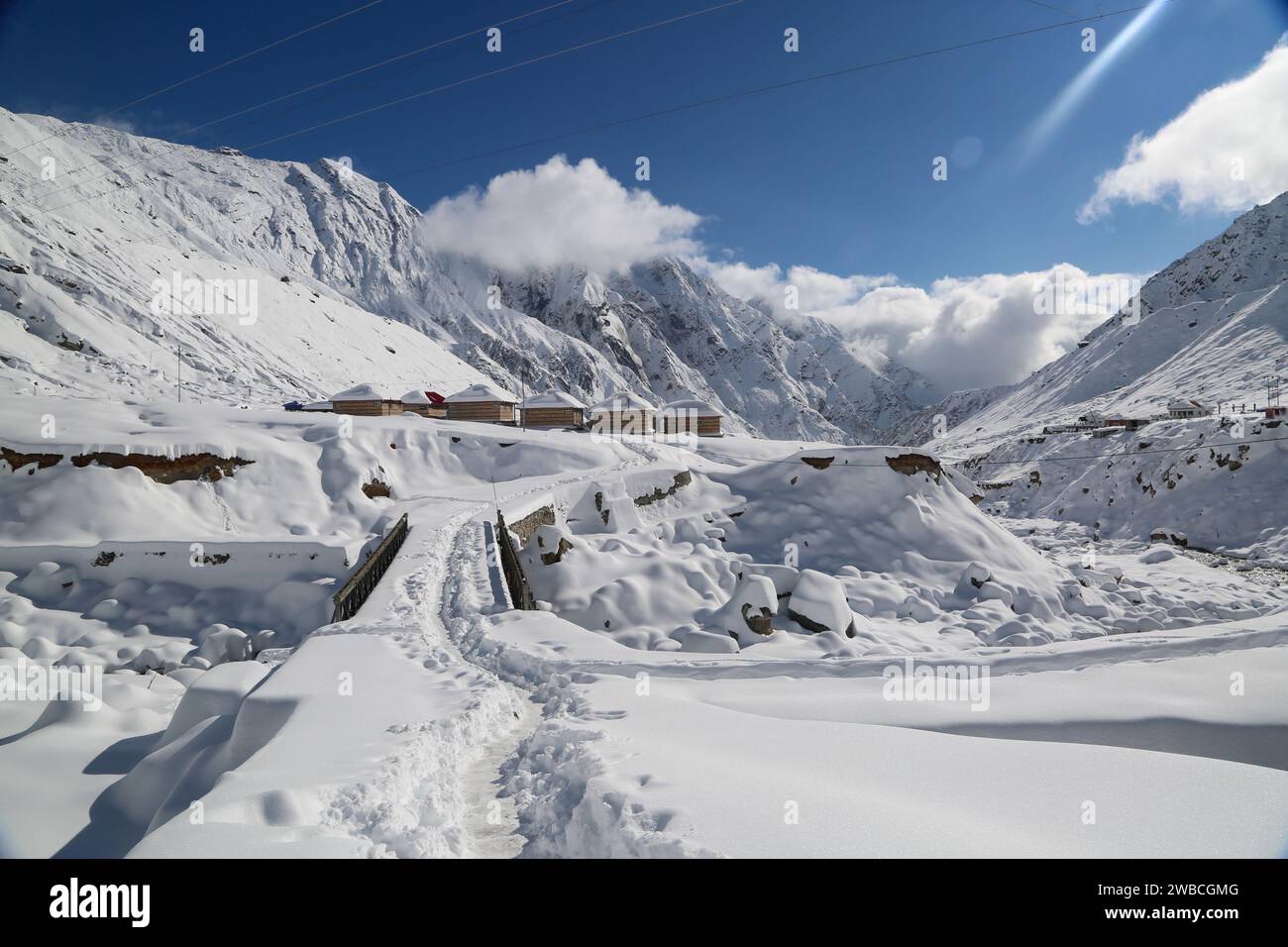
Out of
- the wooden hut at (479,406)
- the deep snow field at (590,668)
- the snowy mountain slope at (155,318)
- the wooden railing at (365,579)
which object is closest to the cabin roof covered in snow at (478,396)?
the wooden hut at (479,406)

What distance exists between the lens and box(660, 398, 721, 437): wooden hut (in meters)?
49.7

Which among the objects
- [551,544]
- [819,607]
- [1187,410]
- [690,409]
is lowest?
[819,607]

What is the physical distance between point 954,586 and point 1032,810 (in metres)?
19.2

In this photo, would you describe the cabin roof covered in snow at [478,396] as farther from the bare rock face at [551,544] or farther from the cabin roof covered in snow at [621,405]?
the bare rock face at [551,544]

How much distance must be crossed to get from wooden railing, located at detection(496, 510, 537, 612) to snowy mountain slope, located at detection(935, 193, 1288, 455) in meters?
80.1

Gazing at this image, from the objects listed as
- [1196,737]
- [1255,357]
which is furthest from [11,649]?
[1255,357]

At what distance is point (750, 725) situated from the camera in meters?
5.83

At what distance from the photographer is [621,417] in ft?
161

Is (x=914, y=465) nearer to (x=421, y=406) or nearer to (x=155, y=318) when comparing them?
(x=421, y=406)

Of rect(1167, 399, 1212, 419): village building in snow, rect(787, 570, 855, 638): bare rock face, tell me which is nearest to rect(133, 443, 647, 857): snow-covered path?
rect(787, 570, 855, 638): bare rock face

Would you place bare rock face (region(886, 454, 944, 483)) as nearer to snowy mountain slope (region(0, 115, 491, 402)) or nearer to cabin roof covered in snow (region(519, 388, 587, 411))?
cabin roof covered in snow (region(519, 388, 587, 411))

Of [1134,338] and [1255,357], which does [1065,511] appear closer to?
[1255,357]

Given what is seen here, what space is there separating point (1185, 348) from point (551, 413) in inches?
4748

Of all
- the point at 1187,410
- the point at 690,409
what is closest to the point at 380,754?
the point at 690,409
